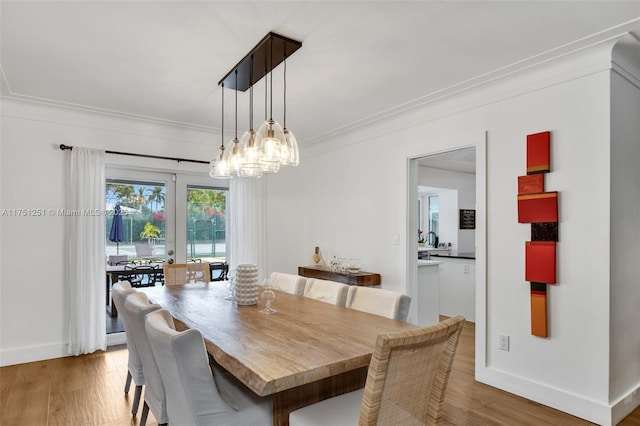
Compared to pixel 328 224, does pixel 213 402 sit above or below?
below

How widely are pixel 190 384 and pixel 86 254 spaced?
9.86 feet

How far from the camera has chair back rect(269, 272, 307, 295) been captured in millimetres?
3182

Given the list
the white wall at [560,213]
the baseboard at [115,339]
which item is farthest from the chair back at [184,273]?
the white wall at [560,213]

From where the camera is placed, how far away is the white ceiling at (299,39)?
2.14m

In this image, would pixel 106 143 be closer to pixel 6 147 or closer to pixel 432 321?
pixel 6 147

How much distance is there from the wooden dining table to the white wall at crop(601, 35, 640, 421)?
1.63 meters

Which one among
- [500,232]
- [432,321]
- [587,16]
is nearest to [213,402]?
[500,232]

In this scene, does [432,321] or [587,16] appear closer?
[587,16]

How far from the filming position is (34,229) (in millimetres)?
3717

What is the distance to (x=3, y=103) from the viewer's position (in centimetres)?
359

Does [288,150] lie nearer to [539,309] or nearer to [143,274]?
[539,309]

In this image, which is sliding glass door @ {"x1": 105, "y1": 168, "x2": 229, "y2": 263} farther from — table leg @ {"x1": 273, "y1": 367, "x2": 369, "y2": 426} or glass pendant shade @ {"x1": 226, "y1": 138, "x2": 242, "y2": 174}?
table leg @ {"x1": 273, "y1": 367, "x2": 369, "y2": 426}

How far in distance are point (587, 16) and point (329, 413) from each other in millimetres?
2578

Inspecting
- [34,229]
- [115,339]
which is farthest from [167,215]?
[115,339]
